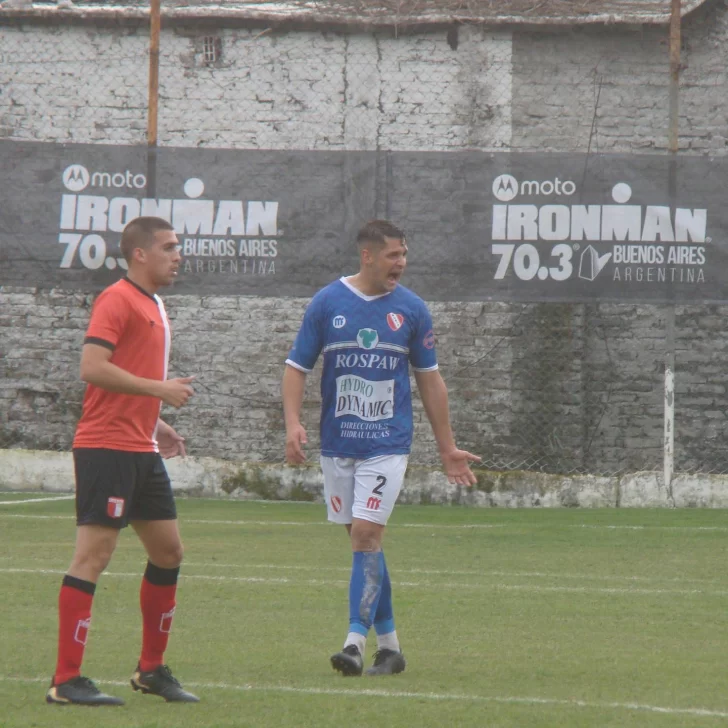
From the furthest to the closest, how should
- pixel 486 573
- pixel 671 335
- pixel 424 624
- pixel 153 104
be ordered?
pixel 153 104 < pixel 671 335 < pixel 486 573 < pixel 424 624

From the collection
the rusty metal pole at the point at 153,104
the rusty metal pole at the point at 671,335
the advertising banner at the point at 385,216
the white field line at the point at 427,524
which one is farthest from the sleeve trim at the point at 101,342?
the rusty metal pole at the point at 671,335

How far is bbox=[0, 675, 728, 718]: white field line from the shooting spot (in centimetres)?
486

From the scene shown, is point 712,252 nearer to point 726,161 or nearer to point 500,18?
point 726,161

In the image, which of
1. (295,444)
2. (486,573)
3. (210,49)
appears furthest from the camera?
(210,49)

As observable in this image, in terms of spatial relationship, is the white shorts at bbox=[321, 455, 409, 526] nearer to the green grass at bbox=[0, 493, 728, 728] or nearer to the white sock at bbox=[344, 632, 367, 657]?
the white sock at bbox=[344, 632, 367, 657]

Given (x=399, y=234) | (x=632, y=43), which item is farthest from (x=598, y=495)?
(x=399, y=234)

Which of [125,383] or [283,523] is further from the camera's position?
[283,523]

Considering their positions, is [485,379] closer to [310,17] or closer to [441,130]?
[441,130]

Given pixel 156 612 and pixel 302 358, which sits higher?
pixel 302 358

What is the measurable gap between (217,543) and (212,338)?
17.3 ft

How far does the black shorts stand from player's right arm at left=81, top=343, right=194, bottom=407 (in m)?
0.29

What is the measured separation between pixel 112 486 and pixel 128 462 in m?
0.11

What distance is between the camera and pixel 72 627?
5016 millimetres

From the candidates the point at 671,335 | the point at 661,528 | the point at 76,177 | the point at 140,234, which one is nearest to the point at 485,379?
the point at 671,335
